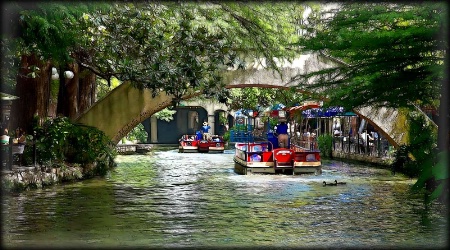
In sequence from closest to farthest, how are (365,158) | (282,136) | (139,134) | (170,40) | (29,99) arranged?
(170,40) < (29,99) < (282,136) < (365,158) < (139,134)

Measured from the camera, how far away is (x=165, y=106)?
81.1 ft

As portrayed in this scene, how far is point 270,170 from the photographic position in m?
22.7

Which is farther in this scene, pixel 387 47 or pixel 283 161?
pixel 283 161

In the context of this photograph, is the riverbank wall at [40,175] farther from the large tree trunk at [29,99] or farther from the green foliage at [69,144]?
the large tree trunk at [29,99]

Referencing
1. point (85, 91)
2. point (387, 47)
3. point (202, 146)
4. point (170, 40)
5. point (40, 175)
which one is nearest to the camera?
point (387, 47)

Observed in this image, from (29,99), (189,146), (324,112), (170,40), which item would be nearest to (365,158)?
(324,112)

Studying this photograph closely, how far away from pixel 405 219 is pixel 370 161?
49.0 feet

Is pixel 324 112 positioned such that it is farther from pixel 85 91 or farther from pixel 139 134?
pixel 139 134

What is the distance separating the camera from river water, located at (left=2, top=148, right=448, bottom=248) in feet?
34.3

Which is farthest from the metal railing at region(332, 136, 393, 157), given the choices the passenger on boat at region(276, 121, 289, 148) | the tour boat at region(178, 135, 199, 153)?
the tour boat at region(178, 135, 199, 153)

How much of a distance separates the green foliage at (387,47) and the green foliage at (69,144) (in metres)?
8.55

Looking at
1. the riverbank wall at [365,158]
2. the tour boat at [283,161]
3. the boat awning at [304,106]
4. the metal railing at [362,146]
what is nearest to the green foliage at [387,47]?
the tour boat at [283,161]

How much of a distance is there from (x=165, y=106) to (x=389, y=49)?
45.5 ft

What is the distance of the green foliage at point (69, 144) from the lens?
755 inches
